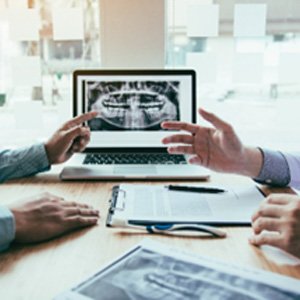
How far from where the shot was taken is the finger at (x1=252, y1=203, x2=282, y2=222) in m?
0.83

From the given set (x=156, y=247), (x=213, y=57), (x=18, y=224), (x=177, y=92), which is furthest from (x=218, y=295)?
(x=213, y=57)

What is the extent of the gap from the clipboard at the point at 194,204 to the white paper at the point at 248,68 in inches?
23.6

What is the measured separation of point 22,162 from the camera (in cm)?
123

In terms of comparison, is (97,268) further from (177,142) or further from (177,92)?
(177,92)

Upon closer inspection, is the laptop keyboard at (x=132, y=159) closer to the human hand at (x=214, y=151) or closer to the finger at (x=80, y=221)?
the human hand at (x=214, y=151)

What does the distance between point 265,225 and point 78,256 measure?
34 cm

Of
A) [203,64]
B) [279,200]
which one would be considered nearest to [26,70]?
[203,64]

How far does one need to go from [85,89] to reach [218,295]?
93 cm

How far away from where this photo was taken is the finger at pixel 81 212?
2.97ft

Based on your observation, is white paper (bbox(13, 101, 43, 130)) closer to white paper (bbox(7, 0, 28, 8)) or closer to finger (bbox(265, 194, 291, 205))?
white paper (bbox(7, 0, 28, 8))

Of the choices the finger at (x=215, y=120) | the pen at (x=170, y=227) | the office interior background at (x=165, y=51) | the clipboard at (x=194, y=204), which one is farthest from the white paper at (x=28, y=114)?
the pen at (x=170, y=227)

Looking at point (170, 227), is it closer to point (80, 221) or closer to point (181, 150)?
point (80, 221)

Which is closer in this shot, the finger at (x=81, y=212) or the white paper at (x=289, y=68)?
the finger at (x=81, y=212)

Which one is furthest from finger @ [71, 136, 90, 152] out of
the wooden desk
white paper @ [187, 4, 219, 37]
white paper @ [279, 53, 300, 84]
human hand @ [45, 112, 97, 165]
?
white paper @ [279, 53, 300, 84]
